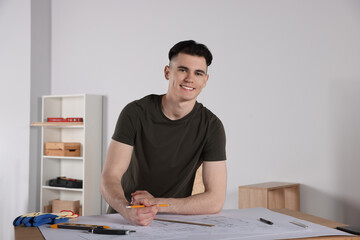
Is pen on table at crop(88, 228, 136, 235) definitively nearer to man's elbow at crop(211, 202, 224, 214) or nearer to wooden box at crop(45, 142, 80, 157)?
man's elbow at crop(211, 202, 224, 214)

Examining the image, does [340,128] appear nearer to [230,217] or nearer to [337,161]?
[337,161]

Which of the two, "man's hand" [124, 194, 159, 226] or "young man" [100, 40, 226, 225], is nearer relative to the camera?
"man's hand" [124, 194, 159, 226]

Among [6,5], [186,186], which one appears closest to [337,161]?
[186,186]

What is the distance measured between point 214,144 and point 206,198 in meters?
0.28

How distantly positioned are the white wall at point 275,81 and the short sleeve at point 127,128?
2.29 meters

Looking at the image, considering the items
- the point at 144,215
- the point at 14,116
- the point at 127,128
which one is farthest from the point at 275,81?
the point at 14,116

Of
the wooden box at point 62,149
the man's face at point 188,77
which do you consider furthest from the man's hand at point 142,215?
the wooden box at point 62,149

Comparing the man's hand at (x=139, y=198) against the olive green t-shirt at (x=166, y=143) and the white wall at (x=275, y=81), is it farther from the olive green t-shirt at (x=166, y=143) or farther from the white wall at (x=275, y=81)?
the white wall at (x=275, y=81)

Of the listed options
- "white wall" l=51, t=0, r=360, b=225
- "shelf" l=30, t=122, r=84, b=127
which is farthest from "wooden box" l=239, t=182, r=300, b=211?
"shelf" l=30, t=122, r=84, b=127

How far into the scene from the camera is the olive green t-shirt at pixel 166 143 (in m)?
1.89

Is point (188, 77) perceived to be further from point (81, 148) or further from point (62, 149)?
point (81, 148)

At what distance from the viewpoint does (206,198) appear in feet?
5.56

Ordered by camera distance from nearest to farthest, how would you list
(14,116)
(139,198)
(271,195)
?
1. (139,198)
2. (271,195)
3. (14,116)

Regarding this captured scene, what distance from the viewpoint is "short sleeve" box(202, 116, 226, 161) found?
1866 mm
